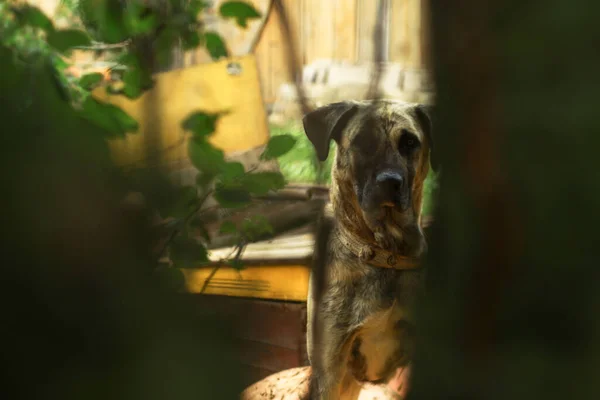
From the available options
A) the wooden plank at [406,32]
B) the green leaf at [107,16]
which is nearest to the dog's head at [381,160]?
the wooden plank at [406,32]

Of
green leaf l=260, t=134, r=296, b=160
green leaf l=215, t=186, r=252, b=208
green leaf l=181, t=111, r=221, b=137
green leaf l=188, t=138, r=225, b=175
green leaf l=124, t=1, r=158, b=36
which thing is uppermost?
green leaf l=124, t=1, r=158, b=36

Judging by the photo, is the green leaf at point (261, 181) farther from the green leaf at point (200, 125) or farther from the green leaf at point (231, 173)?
the green leaf at point (200, 125)

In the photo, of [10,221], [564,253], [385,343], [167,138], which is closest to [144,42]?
[167,138]

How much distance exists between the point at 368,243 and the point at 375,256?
0.04m

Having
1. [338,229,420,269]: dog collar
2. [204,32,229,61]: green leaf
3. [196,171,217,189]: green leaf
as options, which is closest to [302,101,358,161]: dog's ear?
[338,229,420,269]: dog collar

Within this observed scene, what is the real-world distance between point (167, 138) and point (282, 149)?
1.86 feet

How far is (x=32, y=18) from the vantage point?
983mm

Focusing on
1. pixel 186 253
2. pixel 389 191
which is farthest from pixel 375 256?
pixel 186 253

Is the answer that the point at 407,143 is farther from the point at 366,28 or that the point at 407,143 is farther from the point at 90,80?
the point at 90,80

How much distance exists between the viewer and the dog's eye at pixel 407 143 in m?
1.70

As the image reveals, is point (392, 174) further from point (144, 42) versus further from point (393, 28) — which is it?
point (144, 42)

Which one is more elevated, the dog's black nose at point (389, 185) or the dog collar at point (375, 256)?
the dog's black nose at point (389, 185)

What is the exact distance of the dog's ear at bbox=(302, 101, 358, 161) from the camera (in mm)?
1787

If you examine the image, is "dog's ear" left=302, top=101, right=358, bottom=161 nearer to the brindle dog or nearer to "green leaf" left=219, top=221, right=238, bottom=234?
the brindle dog
